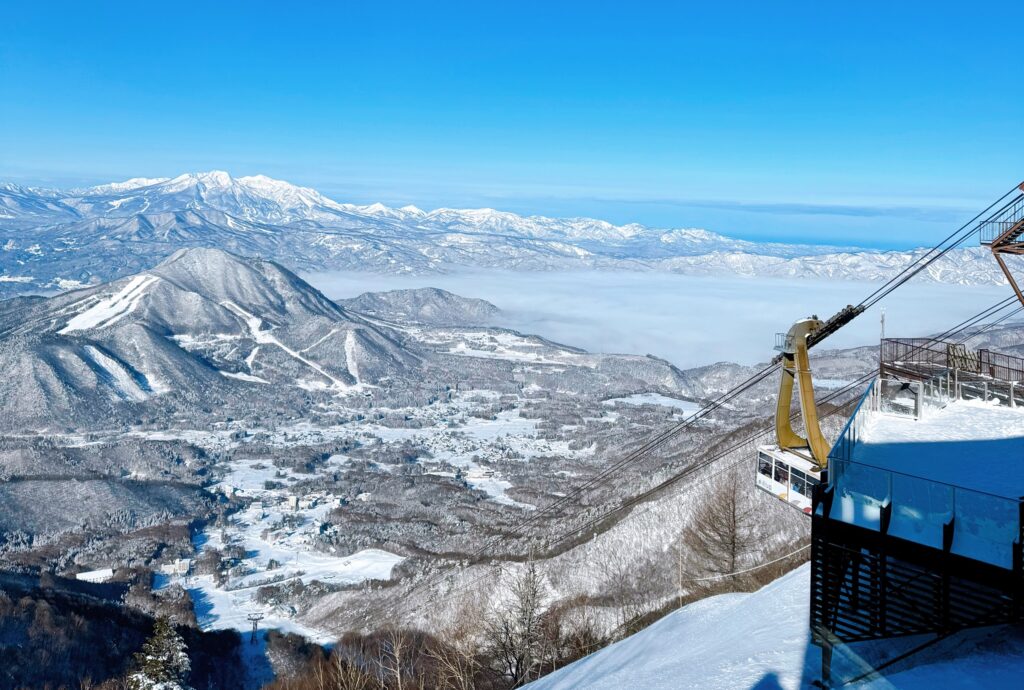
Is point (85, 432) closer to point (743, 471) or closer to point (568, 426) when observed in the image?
point (568, 426)

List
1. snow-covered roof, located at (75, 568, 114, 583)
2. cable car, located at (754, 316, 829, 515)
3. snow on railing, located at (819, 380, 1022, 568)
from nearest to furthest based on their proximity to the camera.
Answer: snow on railing, located at (819, 380, 1022, 568) < cable car, located at (754, 316, 829, 515) < snow-covered roof, located at (75, 568, 114, 583)

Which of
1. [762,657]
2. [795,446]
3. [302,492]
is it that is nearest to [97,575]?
[302,492]

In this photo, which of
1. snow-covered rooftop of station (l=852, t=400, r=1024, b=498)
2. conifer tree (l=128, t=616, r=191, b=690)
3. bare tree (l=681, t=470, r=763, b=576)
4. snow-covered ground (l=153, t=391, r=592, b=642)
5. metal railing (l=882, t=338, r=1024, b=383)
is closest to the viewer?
snow-covered rooftop of station (l=852, t=400, r=1024, b=498)

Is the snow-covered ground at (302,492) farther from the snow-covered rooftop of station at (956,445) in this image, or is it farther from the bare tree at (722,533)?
the snow-covered rooftop of station at (956,445)

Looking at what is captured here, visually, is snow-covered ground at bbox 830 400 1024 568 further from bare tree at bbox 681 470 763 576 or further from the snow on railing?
bare tree at bbox 681 470 763 576

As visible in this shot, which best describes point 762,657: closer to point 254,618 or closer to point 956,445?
point 956,445

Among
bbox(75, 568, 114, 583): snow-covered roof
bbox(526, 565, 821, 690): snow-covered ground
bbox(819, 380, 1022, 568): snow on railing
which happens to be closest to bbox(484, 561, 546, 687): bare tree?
bbox(526, 565, 821, 690): snow-covered ground
